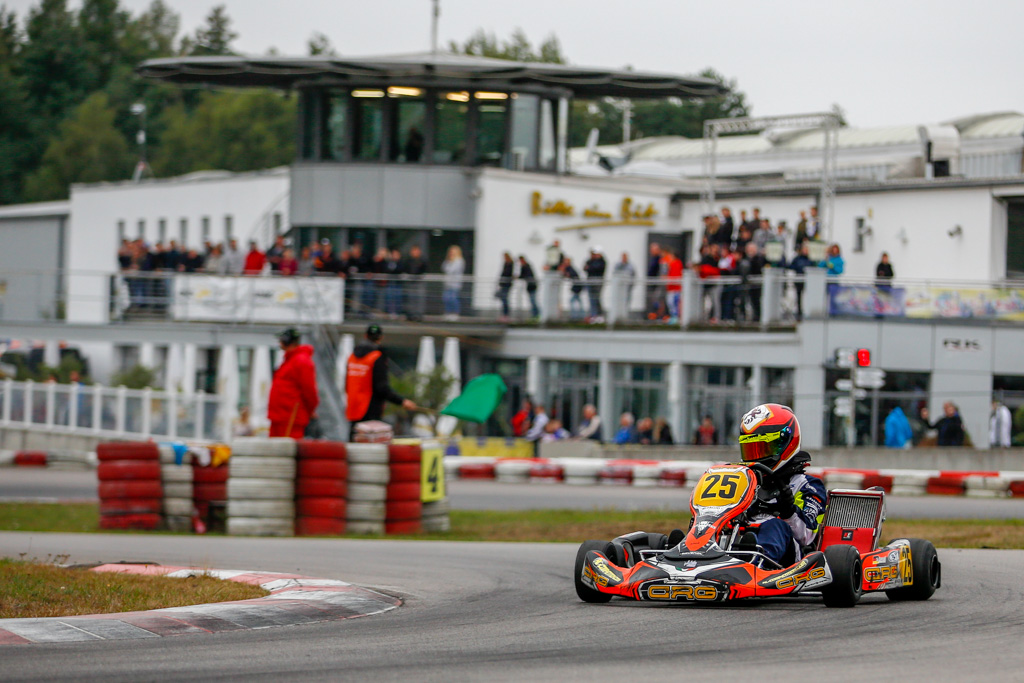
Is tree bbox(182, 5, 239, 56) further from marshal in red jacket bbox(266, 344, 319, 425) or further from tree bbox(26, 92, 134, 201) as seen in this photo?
marshal in red jacket bbox(266, 344, 319, 425)

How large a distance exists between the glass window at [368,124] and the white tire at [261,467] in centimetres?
2187

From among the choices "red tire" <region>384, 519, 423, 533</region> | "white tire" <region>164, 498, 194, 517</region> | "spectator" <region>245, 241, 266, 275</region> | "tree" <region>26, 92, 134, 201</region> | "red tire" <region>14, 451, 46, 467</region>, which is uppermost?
"tree" <region>26, 92, 134, 201</region>

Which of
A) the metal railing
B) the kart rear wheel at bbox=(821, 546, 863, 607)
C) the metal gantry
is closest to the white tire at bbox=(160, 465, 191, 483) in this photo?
the kart rear wheel at bbox=(821, 546, 863, 607)

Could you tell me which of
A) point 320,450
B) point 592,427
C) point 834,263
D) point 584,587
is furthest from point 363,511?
point 834,263

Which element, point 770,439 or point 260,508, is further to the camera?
point 260,508

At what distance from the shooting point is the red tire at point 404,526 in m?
16.5

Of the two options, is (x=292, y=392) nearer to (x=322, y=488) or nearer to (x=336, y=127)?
(x=322, y=488)

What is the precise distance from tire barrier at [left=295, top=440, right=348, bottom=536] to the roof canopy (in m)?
20.6

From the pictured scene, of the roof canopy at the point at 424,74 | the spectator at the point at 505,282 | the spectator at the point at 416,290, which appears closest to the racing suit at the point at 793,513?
the spectator at the point at 505,282

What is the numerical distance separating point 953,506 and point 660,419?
31.5ft

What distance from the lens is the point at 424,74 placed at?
3597 cm

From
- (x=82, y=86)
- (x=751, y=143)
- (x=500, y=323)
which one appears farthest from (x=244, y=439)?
(x=82, y=86)

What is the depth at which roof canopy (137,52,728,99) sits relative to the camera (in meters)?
35.7

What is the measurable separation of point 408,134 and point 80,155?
57032 mm
